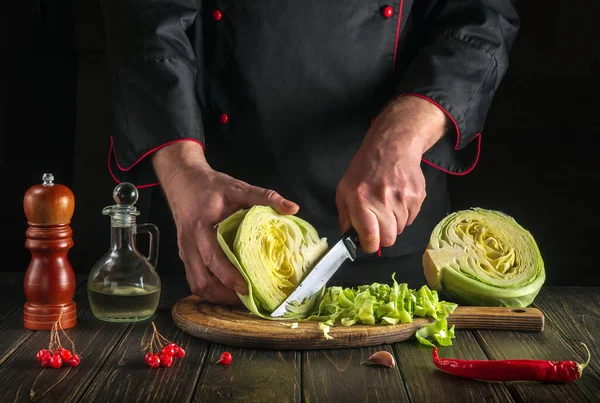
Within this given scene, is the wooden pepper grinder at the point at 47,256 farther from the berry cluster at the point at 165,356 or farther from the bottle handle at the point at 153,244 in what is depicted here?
the berry cluster at the point at 165,356

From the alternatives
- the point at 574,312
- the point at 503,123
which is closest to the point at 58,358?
the point at 574,312

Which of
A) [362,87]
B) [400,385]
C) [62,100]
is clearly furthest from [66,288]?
[62,100]

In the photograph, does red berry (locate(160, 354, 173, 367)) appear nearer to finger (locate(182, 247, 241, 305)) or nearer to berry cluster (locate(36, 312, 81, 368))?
berry cluster (locate(36, 312, 81, 368))

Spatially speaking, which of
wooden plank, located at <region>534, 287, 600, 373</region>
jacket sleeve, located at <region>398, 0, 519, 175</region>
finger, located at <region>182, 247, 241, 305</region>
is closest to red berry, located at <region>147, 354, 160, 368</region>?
finger, located at <region>182, 247, 241, 305</region>

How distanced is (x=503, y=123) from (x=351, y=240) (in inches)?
57.7

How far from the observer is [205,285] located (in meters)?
1.86

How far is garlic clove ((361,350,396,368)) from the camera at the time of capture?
1.52m

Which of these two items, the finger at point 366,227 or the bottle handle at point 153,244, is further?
the bottle handle at point 153,244

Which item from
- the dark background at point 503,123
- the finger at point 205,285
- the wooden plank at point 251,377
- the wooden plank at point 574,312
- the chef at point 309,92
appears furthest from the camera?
the dark background at point 503,123

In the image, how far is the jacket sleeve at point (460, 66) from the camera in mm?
2115

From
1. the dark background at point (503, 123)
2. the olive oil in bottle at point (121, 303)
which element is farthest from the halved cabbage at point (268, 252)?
the dark background at point (503, 123)

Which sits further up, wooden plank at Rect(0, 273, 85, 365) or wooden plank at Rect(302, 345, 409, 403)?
wooden plank at Rect(302, 345, 409, 403)

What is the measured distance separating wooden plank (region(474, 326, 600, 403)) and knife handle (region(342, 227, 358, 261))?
13.3 inches

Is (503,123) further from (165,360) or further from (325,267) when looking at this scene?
(165,360)
